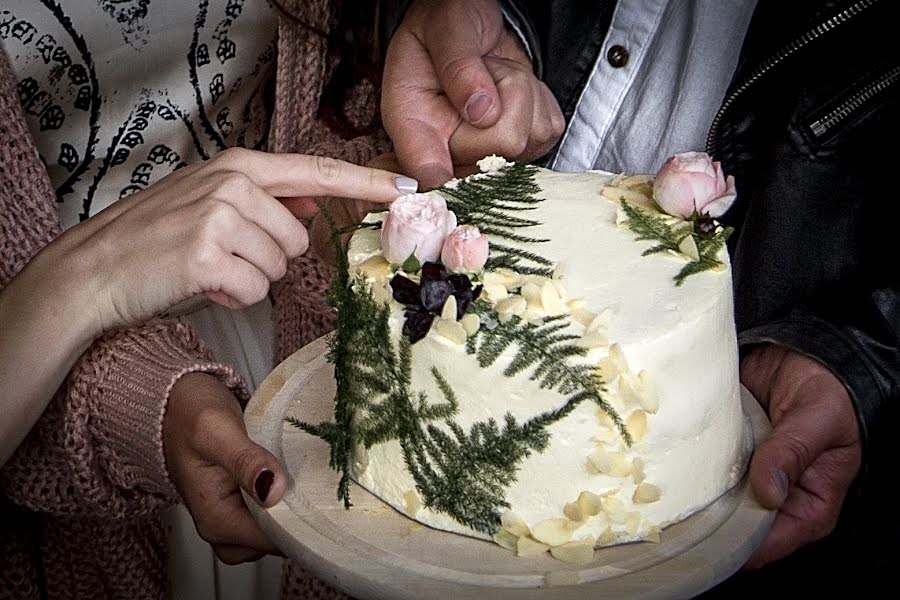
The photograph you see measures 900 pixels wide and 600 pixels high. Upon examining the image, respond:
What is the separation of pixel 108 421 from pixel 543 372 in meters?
0.54

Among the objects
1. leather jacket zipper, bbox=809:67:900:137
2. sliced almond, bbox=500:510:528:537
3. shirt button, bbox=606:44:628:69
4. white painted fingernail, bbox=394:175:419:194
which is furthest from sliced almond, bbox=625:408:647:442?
shirt button, bbox=606:44:628:69

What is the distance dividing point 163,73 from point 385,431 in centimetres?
67

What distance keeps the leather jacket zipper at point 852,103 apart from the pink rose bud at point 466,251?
0.47m

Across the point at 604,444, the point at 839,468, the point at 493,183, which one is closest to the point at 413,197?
the point at 493,183

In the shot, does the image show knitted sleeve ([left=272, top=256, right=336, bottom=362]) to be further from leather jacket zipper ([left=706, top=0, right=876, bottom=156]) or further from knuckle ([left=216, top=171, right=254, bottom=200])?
leather jacket zipper ([left=706, top=0, right=876, bottom=156])

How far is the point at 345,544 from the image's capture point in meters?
0.78

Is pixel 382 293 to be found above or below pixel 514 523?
above

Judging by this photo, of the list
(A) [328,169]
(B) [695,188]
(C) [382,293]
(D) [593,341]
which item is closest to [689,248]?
(B) [695,188]

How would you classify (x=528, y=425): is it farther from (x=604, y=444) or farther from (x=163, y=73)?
(x=163, y=73)

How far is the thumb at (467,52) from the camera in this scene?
1134 mm

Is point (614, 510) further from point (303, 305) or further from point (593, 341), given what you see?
point (303, 305)

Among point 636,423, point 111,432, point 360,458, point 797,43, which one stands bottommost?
point 111,432

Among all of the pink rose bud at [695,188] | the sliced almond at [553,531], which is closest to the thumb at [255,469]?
the sliced almond at [553,531]

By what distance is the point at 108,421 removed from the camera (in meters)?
1.07
